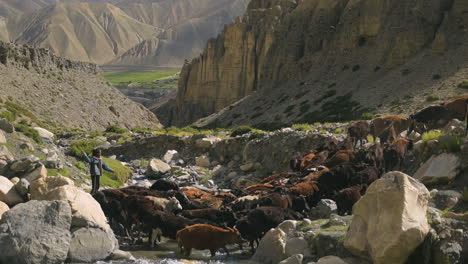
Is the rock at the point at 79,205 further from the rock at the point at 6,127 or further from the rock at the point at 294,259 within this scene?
the rock at the point at 6,127

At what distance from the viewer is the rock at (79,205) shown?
13.3m

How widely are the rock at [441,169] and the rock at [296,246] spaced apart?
Result: 3.91 metres

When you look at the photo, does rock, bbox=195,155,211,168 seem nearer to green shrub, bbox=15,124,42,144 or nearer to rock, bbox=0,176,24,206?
green shrub, bbox=15,124,42,144

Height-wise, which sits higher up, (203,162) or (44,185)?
(44,185)

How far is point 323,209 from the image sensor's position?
16344mm

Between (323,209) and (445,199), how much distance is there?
14.5ft

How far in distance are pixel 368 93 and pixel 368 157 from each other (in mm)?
34326

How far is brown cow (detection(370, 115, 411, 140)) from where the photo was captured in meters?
24.8

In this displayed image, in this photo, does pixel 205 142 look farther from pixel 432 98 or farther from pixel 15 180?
pixel 432 98

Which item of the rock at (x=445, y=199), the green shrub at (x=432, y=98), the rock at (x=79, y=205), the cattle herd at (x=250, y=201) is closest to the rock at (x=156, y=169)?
the cattle herd at (x=250, y=201)

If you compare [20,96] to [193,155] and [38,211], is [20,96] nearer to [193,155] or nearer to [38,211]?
[193,155]

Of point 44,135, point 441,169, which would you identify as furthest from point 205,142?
point 441,169

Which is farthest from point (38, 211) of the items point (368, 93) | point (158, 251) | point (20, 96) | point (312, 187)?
point (20, 96)

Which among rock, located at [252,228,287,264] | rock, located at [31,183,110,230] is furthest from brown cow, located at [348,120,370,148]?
rock, located at [31,183,110,230]
